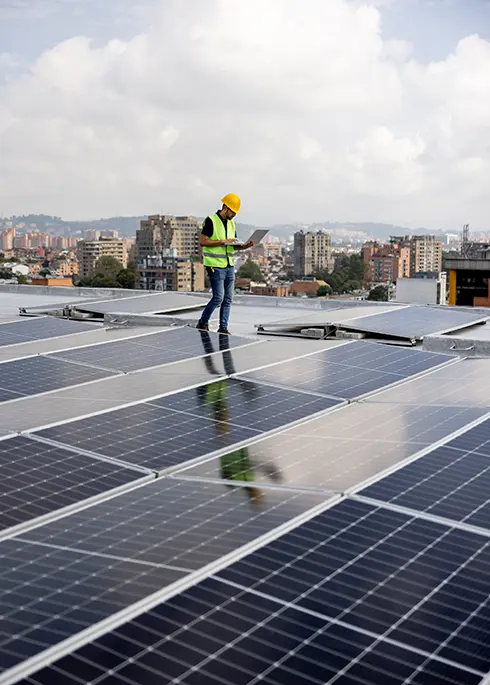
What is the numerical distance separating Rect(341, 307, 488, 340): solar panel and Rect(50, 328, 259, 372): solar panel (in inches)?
134

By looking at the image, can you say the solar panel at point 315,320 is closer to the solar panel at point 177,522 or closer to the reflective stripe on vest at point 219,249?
the reflective stripe on vest at point 219,249

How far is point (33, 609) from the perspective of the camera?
508 cm

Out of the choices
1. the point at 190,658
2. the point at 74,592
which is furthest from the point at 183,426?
the point at 190,658

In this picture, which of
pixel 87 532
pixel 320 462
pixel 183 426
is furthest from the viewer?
pixel 183 426

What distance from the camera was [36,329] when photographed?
56.3 feet

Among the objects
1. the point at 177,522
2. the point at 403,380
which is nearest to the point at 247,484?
the point at 177,522

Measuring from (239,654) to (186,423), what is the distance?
16.4ft

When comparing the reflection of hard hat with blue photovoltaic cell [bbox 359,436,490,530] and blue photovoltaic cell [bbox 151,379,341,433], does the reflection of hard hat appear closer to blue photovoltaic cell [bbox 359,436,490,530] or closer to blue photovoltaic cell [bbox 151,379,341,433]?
blue photovoltaic cell [bbox 359,436,490,530]

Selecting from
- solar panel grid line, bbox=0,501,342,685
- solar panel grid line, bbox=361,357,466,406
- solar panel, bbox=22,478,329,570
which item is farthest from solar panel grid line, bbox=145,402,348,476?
solar panel grid line, bbox=0,501,342,685

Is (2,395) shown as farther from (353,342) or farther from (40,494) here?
(353,342)

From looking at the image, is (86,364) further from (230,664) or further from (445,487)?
(230,664)

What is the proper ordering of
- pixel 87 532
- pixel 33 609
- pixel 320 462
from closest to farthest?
1. pixel 33 609
2. pixel 87 532
3. pixel 320 462

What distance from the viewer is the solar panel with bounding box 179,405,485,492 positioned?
761 centimetres

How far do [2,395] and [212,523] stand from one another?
18.3 feet
